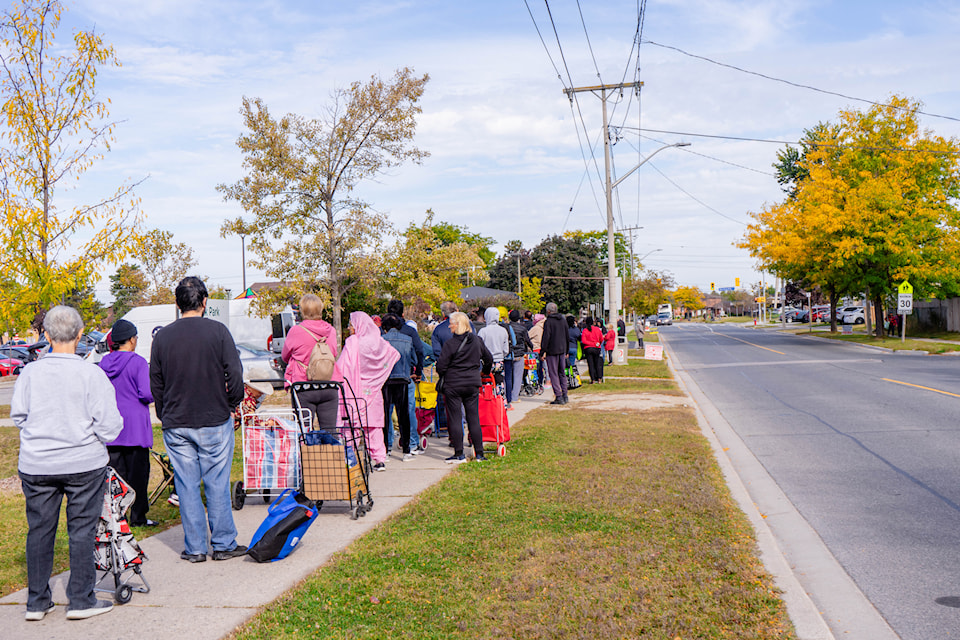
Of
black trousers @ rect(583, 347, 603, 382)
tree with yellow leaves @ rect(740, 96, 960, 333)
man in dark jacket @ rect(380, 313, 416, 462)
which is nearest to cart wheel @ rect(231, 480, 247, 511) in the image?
man in dark jacket @ rect(380, 313, 416, 462)

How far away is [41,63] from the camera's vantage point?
970 cm

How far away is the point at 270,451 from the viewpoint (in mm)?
7223

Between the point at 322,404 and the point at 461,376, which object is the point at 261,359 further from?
the point at 322,404

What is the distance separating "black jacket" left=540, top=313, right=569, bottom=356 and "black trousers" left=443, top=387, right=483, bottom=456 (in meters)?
5.57

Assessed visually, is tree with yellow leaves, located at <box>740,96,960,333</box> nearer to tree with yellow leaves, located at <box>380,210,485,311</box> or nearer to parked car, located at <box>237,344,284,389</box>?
tree with yellow leaves, located at <box>380,210,485,311</box>

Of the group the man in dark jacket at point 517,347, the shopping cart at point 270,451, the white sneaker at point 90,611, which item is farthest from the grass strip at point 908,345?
the white sneaker at point 90,611

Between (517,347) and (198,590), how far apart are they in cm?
1075

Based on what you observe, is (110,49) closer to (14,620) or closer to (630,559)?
(14,620)

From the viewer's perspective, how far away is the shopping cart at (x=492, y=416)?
987 centimetres

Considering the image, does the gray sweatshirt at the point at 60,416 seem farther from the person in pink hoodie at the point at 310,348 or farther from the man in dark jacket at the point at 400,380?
the man in dark jacket at the point at 400,380

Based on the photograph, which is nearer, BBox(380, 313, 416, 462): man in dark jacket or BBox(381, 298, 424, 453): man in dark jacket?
BBox(380, 313, 416, 462): man in dark jacket

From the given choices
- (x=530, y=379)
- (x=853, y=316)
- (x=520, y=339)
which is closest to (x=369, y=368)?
(x=520, y=339)

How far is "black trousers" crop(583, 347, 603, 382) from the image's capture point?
18.9m

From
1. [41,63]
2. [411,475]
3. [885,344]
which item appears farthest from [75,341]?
[885,344]
